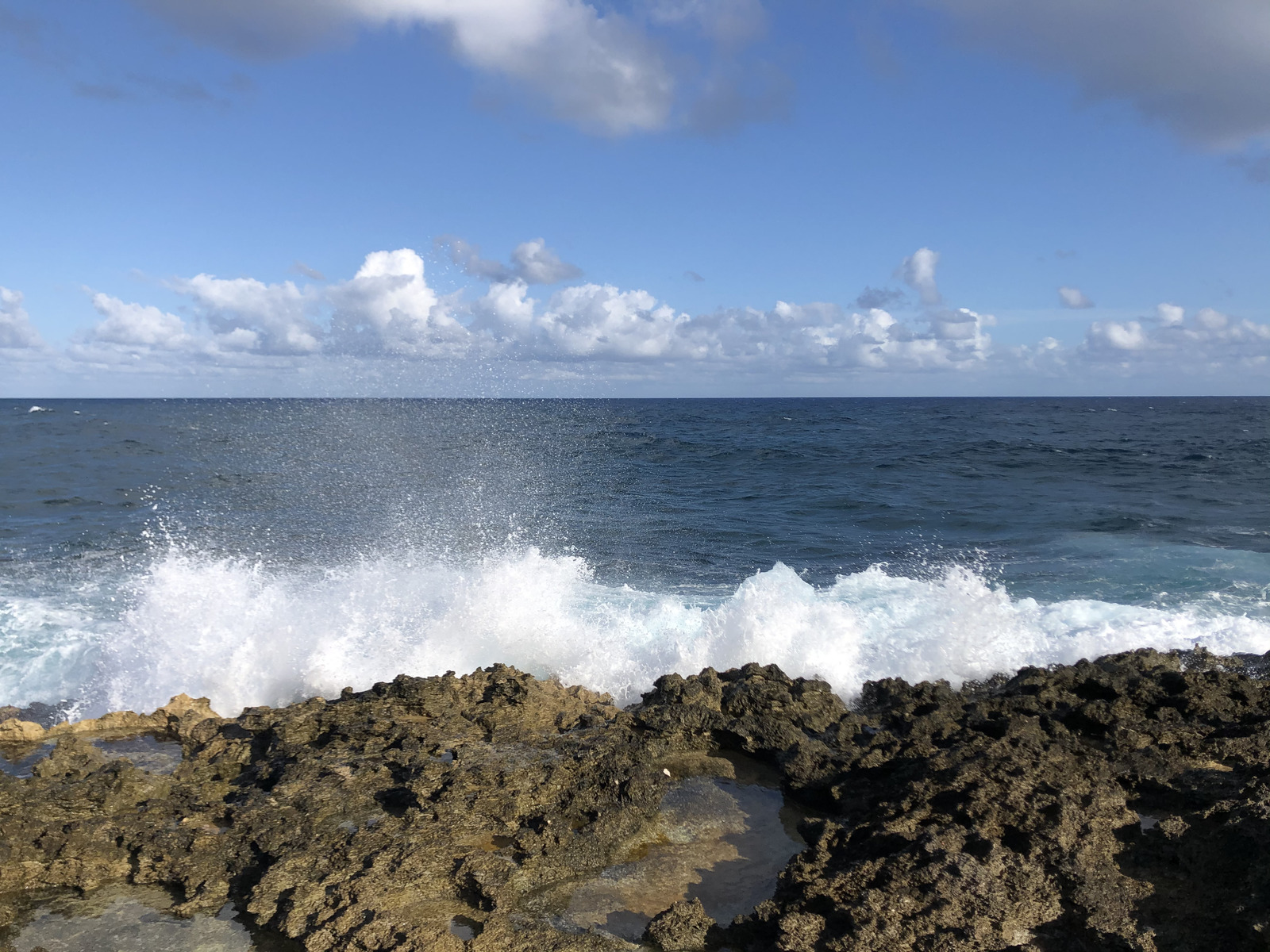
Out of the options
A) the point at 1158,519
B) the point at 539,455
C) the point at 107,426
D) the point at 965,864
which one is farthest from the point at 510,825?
the point at 107,426

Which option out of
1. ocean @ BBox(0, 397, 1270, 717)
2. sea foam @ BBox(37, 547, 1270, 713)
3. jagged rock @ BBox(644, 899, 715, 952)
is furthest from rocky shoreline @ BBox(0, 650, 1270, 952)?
ocean @ BBox(0, 397, 1270, 717)

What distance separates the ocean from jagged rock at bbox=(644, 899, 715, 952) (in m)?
4.24

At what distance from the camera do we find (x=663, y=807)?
5.64 m

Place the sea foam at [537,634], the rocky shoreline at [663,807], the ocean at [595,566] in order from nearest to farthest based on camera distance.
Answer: the rocky shoreline at [663,807] < the sea foam at [537,634] < the ocean at [595,566]

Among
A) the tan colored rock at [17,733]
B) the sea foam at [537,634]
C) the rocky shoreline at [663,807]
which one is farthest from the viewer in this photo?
the sea foam at [537,634]

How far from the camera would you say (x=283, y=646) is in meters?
8.95

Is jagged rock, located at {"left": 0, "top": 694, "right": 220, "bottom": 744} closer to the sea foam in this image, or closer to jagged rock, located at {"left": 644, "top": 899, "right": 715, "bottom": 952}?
the sea foam

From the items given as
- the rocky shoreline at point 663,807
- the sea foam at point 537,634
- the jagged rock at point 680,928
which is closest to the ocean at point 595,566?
the sea foam at point 537,634

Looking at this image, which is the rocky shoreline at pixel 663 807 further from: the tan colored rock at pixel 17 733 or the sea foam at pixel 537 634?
the sea foam at pixel 537 634

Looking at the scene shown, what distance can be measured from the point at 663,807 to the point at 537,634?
4.29 m

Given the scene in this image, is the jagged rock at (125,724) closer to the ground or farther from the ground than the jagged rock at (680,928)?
closer to the ground

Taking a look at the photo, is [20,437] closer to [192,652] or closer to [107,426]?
[107,426]

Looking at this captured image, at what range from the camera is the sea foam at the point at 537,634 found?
28.7ft

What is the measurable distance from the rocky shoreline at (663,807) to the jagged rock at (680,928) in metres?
0.01
